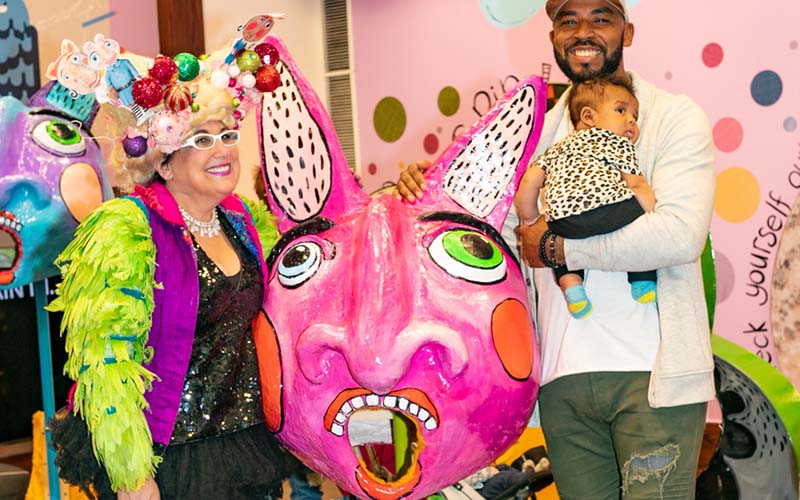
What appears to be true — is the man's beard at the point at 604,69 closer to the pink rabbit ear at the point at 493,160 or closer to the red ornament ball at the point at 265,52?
the pink rabbit ear at the point at 493,160

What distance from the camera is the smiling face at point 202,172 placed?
6.20 ft

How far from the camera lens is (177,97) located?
1.82 meters

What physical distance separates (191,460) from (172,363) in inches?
7.9

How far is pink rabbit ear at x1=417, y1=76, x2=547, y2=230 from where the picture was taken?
6.63 feet

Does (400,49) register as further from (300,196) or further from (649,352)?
(649,352)

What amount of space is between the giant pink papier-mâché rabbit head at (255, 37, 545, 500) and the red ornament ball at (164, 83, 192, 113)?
297 millimetres

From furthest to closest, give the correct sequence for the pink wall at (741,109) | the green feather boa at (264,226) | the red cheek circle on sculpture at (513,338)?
1. the pink wall at (741,109)
2. the green feather boa at (264,226)
3. the red cheek circle on sculpture at (513,338)

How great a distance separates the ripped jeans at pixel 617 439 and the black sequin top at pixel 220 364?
614 mm

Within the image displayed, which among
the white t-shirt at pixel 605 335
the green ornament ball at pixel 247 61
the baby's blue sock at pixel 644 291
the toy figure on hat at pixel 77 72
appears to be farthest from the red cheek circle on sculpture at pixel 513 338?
the toy figure on hat at pixel 77 72

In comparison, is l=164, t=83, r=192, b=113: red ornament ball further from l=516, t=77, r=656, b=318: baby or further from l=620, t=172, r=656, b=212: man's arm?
l=620, t=172, r=656, b=212: man's arm

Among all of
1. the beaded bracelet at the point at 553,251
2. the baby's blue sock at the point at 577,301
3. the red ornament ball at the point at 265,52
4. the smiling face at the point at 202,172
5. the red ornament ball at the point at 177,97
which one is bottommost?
the baby's blue sock at the point at 577,301

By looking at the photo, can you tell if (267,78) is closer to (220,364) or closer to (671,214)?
(220,364)

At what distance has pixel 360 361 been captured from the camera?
163cm

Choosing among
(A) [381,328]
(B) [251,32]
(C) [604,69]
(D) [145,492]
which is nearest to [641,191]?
(C) [604,69]
